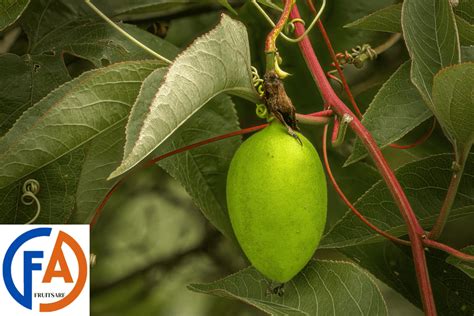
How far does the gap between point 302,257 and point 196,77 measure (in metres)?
0.16

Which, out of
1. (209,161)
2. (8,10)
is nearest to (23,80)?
(8,10)

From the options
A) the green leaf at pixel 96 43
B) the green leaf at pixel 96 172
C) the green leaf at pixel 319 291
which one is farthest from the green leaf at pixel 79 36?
the green leaf at pixel 319 291

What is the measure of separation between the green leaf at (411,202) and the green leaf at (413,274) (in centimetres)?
10

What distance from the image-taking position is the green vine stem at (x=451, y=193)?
2.12 feet

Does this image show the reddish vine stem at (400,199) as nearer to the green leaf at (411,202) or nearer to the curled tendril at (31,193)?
the green leaf at (411,202)

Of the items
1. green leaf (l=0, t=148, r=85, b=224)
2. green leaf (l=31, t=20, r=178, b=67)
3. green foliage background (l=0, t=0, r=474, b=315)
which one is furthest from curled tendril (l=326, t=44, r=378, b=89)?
green leaf (l=0, t=148, r=85, b=224)

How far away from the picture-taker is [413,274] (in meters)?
0.83

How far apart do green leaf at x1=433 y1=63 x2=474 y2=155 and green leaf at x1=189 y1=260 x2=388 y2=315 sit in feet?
0.44

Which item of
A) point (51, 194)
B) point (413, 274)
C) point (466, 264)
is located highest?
point (51, 194)

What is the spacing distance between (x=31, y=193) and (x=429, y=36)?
340 millimetres

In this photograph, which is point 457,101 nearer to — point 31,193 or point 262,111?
point 262,111

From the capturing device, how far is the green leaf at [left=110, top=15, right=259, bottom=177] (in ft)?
1.56

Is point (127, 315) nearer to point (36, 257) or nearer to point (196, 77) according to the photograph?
point (36, 257)

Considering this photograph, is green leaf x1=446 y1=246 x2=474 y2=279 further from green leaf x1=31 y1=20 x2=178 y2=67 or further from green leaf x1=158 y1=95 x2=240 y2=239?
green leaf x1=31 y1=20 x2=178 y2=67
